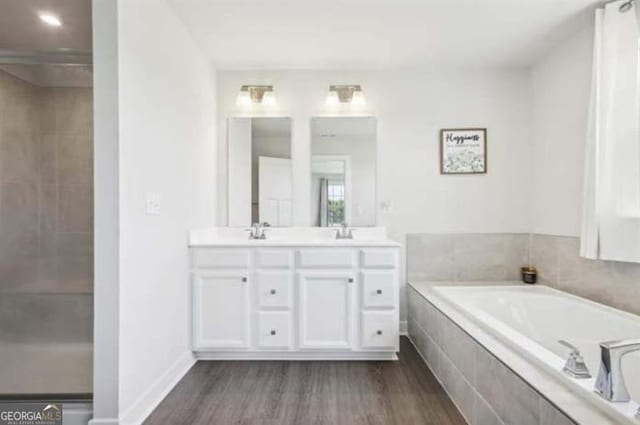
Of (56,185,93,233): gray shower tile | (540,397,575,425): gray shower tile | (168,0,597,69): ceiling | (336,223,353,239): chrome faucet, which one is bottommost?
(540,397,575,425): gray shower tile

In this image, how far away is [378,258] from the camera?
279 centimetres

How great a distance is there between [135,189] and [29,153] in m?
1.34

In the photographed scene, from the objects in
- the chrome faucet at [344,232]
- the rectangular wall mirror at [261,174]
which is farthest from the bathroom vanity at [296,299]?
the rectangular wall mirror at [261,174]

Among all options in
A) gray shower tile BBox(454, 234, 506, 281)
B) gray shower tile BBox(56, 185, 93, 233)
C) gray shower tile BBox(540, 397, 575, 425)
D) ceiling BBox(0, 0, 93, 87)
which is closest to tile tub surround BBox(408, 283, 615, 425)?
gray shower tile BBox(540, 397, 575, 425)

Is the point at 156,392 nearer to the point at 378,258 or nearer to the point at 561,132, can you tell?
the point at 378,258

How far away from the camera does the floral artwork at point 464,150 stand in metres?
3.39

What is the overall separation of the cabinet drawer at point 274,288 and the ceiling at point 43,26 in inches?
74.7

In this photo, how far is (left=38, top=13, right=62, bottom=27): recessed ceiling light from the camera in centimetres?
235

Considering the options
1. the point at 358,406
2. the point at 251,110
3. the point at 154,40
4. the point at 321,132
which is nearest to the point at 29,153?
the point at 154,40

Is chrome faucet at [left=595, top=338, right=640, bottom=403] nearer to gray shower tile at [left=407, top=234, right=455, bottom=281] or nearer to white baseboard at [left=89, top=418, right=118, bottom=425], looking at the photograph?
white baseboard at [left=89, top=418, right=118, bottom=425]

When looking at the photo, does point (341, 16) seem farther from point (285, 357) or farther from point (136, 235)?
point (285, 357)

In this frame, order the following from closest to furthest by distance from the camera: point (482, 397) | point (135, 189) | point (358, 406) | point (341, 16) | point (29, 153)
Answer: point (482, 397) → point (135, 189) → point (358, 406) → point (341, 16) → point (29, 153)

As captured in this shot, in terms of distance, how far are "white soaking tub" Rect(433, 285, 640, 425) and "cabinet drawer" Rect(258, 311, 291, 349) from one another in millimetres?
1159

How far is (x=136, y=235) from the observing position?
1.97m
